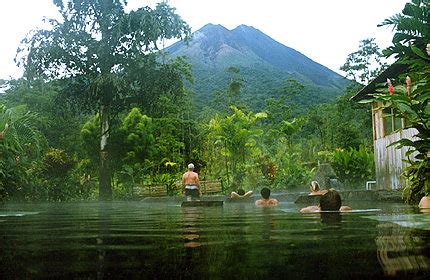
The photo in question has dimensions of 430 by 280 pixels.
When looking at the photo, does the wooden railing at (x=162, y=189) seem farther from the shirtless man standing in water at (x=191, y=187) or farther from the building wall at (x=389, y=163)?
the shirtless man standing in water at (x=191, y=187)

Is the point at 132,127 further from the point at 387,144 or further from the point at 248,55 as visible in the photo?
the point at 248,55

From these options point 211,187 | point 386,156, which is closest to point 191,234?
point 386,156

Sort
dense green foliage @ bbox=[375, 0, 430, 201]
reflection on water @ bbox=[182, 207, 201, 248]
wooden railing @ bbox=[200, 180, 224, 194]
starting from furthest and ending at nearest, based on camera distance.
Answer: wooden railing @ bbox=[200, 180, 224, 194]
dense green foliage @ bbox=[375, 0, 430, 201]
reflection on water @ bbox=[182, 207, 201, 248]

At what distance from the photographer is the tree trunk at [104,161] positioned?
28.6 metres

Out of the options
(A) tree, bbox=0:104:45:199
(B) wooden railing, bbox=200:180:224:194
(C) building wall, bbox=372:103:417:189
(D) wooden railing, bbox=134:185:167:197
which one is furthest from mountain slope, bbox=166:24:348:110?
(A) tree, bbox=0:104:45:199

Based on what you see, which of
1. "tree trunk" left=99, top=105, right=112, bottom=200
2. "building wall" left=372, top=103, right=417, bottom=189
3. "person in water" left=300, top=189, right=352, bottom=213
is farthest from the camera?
"tree trunk" left=99, top=105, right=112, bottom=200

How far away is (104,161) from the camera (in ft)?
95.5

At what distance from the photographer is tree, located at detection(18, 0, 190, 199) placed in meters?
27.9

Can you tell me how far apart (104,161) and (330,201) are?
2267 centimetres

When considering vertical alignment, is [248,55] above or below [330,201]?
above

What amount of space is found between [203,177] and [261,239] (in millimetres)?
27615

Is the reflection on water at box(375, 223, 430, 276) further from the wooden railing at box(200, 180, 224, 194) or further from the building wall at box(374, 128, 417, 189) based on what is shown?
the wooden railing at box(200, 180, 224, 194)

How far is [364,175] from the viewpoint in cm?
2433

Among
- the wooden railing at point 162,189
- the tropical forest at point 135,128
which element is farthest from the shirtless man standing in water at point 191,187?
the wooden railing at point 162,189
